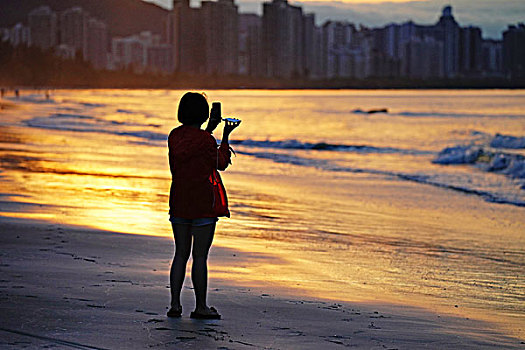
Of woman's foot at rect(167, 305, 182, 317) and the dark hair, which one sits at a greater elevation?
the dark hair

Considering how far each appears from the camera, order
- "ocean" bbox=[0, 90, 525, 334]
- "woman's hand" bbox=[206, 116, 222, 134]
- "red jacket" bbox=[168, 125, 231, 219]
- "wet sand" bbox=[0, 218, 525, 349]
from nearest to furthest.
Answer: "wet sand" bbox=[0, 218, 525, 349] → "red jacket" bbox=[168, 125, 231, 219] → "woman's hand" bbox=[206, 116, 222, 134] → "ocean" bbox=[0, 90, 525, 334]

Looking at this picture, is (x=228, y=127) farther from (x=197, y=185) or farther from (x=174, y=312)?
(x=174, y=312)

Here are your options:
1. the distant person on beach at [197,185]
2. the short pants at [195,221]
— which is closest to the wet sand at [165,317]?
the distant person on beach at [197,185]

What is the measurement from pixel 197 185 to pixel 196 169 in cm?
10

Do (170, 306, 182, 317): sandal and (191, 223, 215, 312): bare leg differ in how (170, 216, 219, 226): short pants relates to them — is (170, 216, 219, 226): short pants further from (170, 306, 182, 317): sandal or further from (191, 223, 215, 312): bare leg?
(170, 306, 182, 317): sandal

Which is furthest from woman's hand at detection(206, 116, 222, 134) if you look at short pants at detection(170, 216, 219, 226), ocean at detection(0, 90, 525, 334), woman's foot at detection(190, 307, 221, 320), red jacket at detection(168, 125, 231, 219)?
ocean at detection(0, 90, 525, 334)

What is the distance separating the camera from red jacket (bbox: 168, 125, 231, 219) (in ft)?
16.2

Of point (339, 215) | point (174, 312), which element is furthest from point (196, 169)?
point (339, 215)

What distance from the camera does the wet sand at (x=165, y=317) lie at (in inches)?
176

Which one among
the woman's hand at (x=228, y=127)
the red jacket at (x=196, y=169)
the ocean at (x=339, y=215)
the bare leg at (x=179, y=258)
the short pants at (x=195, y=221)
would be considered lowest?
the ocean at (x=339, y=215)

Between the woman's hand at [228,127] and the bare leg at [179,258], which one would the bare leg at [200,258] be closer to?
the bare leg at [179,258]

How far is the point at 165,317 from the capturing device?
5000mm

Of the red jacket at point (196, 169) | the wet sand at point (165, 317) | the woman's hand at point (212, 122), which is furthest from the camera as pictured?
the woman's hand at point (212, 122)

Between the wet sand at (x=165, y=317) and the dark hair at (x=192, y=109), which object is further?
the dark hair at (x=192, y=109)
